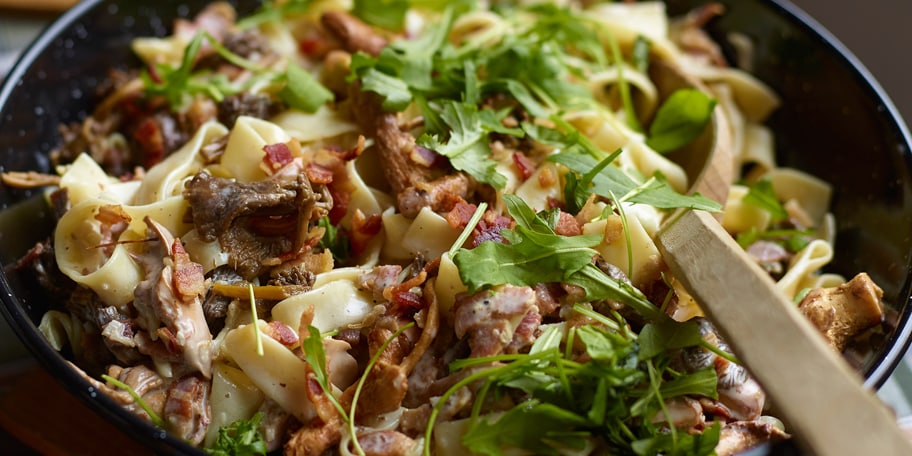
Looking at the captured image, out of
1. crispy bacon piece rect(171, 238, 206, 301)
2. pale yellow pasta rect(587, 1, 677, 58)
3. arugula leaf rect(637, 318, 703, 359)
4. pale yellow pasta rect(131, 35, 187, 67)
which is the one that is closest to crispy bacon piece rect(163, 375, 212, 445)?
crispy bacon piece rect(171, 238, 206, 301)

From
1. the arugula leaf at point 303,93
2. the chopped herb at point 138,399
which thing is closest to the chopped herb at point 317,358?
the chopped herb at point 138,399

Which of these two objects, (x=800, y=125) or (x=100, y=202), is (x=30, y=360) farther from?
(x=800, y=125)

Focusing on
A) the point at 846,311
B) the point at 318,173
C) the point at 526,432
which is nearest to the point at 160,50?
the point at 318,173

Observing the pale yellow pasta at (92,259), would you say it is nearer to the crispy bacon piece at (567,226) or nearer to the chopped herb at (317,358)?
the chopped herb at (317,358)

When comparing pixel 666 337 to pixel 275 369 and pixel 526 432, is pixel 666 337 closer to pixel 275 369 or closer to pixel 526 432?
pixel 526 432

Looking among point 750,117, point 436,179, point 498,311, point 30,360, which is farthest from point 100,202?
point 750,117

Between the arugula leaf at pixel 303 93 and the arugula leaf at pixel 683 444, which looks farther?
the arugula leaf at pixel 303 93

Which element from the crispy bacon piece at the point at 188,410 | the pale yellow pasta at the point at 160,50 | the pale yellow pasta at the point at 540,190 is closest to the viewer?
the crispy bacon piece at the point at 188,410

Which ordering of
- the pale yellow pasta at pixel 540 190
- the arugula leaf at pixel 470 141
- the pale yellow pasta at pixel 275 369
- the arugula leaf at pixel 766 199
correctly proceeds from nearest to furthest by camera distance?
the pale yellow pasta at pixel 275 369, the arugula leaf at pixel 470 141, the pale yellow pasta at pixel 540 190, the arugula leaf at pixel 766 199
